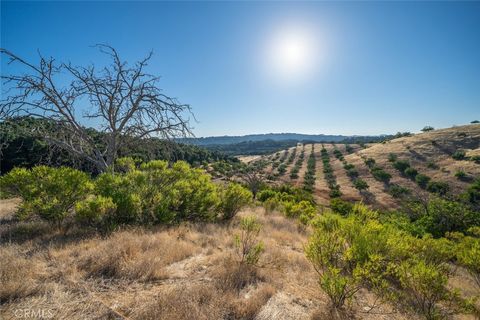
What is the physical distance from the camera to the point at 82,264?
3879 millimetres

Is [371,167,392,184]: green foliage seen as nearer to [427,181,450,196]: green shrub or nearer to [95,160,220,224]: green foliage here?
[427,181,450,196]: green shrub

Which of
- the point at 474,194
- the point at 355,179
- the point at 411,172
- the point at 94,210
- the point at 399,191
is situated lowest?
the point at 399,191

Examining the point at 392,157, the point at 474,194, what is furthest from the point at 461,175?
the point at 392,157

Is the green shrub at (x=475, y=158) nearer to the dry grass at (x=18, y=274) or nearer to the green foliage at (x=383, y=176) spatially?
the green foliage at (x=383, y=176)

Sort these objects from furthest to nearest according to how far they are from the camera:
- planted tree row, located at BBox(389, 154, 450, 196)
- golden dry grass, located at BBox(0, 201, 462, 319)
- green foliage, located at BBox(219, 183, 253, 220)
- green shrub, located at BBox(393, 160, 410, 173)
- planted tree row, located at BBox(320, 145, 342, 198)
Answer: green shrub, located at BBox(393, 160, 410, 173) < planted tree row, located at BBox(320, 145, 342, 198) < planted tree row, located at BBox(389, 154, 450, 196) < green foliage, located at BBox(219, 183, 253, 220) < golden dry grass, located at BBox(0, 201, 462, 319)

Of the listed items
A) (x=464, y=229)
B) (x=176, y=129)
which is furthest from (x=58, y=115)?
(x=464, y=229)

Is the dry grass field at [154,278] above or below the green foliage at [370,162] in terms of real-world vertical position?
above

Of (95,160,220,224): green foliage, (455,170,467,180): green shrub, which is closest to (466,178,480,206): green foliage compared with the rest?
(455,170,467,180): green shrub

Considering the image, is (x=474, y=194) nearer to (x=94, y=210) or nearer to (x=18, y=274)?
(x=94, y=210)

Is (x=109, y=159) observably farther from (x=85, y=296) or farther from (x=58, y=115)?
(x=85, y=296)

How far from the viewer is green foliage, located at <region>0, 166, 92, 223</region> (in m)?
5.12

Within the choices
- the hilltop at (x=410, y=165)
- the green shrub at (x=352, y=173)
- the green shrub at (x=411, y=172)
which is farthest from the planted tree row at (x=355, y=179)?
the green shrub at (x=411, y=172)

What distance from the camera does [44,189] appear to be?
523 cm

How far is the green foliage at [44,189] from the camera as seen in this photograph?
5.12m
